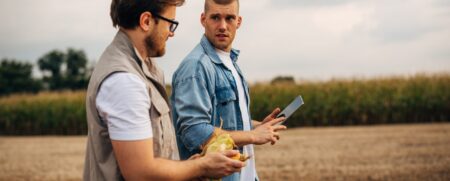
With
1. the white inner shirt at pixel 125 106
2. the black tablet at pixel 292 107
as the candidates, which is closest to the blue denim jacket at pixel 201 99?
the black tablet at pixel 292 107

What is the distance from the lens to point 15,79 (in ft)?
199

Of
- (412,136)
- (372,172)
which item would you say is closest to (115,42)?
(372,172)

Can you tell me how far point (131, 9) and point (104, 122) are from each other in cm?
37

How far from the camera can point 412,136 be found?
17156 millimetres

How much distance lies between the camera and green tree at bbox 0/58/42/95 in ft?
198

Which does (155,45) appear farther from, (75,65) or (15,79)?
(75,65)

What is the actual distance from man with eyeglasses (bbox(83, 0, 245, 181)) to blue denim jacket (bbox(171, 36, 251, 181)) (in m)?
0.79

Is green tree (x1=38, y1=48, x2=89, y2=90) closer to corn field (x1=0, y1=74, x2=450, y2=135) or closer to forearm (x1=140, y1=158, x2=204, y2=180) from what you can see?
corn field (x1=0, y1=74, x2=450, y2=135)

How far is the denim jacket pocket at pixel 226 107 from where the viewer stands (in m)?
3.12

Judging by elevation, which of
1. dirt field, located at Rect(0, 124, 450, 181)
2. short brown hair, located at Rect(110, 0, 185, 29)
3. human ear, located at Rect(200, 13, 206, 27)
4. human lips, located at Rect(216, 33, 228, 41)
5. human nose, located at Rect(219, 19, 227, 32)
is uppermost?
short brown hair, located at Rect(110, 0, 185, 29)

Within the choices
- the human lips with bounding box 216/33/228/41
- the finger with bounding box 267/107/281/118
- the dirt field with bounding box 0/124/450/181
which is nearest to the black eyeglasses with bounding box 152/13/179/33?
the finger with bounding box 267/107/281/118

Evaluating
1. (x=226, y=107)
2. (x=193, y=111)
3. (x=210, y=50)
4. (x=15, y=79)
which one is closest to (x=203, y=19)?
(x=210, y=50)

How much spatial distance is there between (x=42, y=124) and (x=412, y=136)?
21056 mm

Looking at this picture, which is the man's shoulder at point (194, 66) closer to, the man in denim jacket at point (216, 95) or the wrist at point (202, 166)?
the man in denim jacket at point (216, 95)
